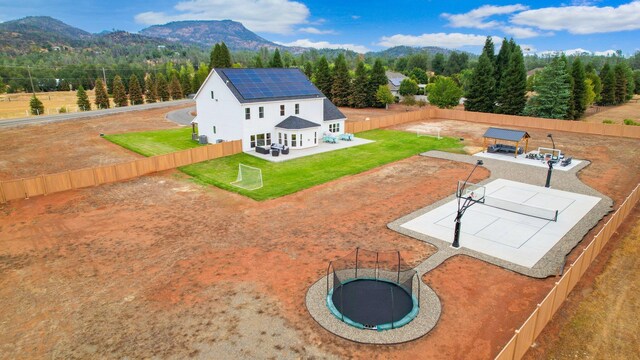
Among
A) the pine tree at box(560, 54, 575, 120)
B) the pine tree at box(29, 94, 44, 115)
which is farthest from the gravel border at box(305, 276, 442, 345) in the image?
the pine tree at box(29, 94, 44, 115)

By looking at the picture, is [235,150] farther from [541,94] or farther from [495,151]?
[541,94]

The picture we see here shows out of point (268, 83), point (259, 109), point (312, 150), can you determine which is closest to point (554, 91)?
point (312, 150)

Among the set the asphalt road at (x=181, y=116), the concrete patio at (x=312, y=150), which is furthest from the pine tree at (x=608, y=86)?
the asphalt road at (x=181, y=116)

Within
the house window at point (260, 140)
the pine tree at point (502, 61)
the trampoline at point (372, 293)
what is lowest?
the trampoline at point (372, 293)

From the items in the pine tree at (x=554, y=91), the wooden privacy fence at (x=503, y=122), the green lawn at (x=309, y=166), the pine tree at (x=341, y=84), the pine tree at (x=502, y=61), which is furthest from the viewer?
the pine tree at (x=341, y=84)

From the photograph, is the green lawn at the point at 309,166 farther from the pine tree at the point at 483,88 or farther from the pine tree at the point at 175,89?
the pine tree at the point at 175,89

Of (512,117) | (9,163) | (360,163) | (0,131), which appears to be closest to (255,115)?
(360,163)
